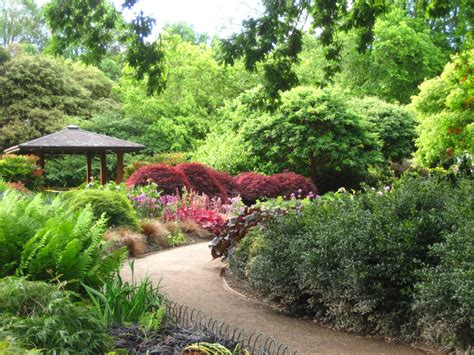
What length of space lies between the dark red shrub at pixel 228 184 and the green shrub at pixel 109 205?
5118mm

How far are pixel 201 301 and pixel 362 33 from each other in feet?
20.2

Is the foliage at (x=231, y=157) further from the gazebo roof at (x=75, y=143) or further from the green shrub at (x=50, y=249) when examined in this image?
the green shrub at (x=50, y=249)

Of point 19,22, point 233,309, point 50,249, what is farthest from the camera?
point 19,22

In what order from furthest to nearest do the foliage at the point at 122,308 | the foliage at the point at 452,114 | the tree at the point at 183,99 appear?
1. the tree at the point at 183,99
2. the foliage at the point at 452,114
3. the foliage at the point at 122,308

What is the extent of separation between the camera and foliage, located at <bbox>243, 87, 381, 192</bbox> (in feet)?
60.1

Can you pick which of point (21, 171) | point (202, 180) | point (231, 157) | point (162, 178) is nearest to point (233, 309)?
point (162, 178)

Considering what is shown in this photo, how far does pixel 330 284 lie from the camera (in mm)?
5270

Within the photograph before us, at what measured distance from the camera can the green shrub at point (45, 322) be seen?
3051 millimetres

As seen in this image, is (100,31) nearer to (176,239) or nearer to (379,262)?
(176,239)

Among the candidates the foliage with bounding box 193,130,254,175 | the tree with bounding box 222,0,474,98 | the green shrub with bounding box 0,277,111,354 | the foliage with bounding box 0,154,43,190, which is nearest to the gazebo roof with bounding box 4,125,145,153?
the foliage with bounding box 0,154,43,190

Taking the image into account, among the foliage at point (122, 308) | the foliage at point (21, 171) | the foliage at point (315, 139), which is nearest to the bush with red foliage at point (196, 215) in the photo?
the foliage at point (122, 308)

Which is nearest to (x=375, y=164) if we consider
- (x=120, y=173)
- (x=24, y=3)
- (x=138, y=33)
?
(x=120, y=173)

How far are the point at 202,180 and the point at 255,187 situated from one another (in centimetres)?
189

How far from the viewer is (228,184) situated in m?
15.4
